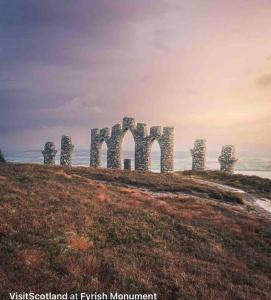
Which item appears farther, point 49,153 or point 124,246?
point 49,153

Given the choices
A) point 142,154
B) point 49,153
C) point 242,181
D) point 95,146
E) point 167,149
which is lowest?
point 242,181

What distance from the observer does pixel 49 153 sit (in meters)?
62.9

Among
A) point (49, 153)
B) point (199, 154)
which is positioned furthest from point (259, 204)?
point (49, 153)

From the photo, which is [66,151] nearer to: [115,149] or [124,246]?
[115,149]

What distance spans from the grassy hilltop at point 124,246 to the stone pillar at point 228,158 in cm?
3605

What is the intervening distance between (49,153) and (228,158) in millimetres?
31058

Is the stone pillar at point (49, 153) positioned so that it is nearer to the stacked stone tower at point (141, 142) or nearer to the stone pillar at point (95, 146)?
the stone pillar at point (95, 146)

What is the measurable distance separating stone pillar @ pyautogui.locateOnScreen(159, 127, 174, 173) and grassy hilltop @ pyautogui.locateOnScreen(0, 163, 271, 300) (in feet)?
116

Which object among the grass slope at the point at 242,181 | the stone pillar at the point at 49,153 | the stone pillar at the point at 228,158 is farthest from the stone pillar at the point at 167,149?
the stone pillar at the point at 49,153

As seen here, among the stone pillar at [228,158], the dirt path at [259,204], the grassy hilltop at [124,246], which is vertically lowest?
the dirt path at [259,204]

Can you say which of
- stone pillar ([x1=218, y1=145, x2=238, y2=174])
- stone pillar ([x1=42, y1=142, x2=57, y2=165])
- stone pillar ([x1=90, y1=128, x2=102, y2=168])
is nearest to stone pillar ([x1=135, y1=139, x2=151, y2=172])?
stone pillar ([x1=90, y1=128, x2=102, y2=168])

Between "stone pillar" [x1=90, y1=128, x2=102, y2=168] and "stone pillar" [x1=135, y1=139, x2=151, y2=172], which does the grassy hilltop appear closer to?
"stone pillar" [x1=135, y1=139, x2=151, y2=172]

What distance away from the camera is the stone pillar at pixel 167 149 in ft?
196

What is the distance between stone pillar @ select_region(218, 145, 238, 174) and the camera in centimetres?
5919
